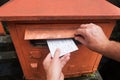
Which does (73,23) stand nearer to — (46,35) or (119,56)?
(46,35)

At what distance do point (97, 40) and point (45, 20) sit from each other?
0.21 m

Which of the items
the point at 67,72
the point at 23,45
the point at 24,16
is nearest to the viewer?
the point at 24,16

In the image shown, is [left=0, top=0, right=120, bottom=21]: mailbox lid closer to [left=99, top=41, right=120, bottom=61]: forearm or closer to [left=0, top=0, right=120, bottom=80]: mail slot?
→ [left=0, top=0, right=120, bottom=80]: mail slot

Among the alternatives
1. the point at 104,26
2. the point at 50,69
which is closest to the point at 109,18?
the point at 104,26

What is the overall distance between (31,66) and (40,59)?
55mm

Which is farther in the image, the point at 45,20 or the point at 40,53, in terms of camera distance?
the point at 40,53

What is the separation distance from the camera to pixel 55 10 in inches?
20.5

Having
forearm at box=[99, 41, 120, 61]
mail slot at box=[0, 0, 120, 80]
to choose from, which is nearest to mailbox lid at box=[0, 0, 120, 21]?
mail slot at box=[0, 0, 120, 80]

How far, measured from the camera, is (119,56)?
0.56 m

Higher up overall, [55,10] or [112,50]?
[55,10]

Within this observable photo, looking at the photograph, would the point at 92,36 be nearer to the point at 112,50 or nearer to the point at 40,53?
the point at 112,50

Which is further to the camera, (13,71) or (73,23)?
(13,71)

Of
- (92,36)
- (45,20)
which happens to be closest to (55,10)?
(45,20)

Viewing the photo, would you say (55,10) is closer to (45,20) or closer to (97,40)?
(45,20)
